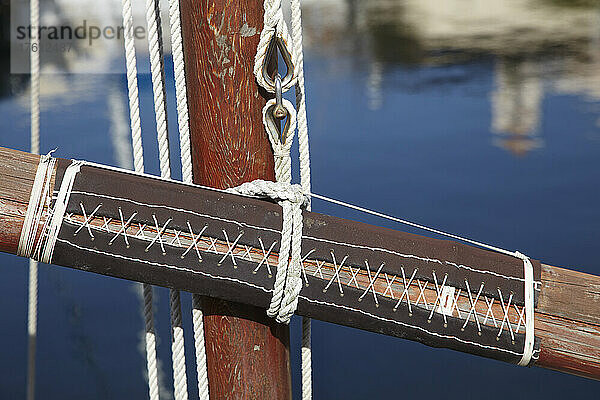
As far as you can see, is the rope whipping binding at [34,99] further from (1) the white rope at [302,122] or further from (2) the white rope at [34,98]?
(1) the white rope at [302,122]

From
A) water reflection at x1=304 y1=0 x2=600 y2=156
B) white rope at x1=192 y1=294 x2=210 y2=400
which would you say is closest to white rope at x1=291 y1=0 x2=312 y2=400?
white rope at x1=192 y1=294 x2=210 y2=400

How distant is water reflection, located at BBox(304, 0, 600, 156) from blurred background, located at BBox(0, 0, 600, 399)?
21 mm

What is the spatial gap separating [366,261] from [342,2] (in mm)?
7448

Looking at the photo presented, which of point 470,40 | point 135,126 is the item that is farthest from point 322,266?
point 470,40

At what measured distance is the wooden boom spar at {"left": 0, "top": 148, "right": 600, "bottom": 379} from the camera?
67 centimetres

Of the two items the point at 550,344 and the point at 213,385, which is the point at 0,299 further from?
the point at 550,344

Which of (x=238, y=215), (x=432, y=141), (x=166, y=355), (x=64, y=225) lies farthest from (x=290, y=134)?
(x=432, y=141)

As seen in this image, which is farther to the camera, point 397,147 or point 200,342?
point 397,147

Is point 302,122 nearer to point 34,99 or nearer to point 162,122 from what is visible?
point 162,122

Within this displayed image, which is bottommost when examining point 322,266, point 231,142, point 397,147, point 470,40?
point 397,147

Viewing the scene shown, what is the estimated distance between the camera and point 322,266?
0.69 metres

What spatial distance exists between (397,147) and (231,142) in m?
4.42

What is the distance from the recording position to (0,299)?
3.58 m

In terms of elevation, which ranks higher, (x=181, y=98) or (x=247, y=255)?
(x=181, y=98)
